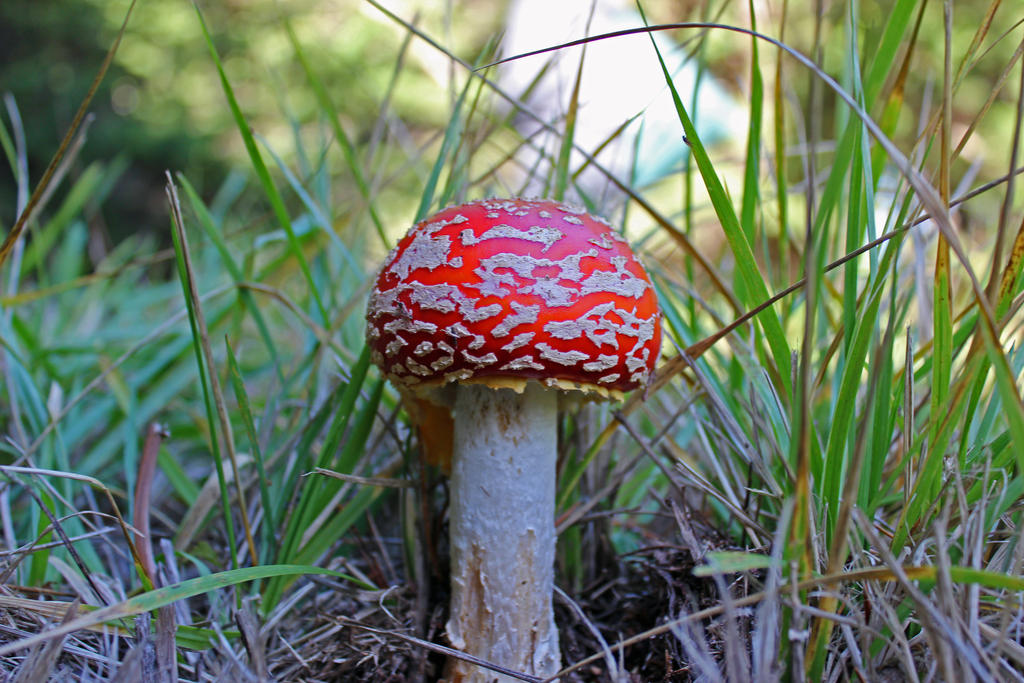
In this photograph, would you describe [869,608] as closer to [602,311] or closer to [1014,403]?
[1014,403]

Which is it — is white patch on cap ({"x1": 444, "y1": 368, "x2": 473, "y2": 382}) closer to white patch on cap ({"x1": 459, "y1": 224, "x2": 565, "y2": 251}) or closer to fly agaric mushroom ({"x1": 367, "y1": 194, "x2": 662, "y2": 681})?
fly agaric mushroom ({"x1": 367, "y1": 194, "x2": 662, "y2": 681})

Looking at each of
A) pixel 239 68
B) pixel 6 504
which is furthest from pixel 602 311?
pixel 239 68

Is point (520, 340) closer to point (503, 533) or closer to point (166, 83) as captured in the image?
point (503, 533)

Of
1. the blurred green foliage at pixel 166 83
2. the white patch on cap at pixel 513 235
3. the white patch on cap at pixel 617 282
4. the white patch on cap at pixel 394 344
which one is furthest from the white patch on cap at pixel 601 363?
the blurred green foliage at pixel 166 83

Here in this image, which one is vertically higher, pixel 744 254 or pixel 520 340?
pixel 744 254

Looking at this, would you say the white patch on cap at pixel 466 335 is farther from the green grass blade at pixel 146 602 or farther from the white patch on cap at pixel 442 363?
the green grass blade at pixel 146 602

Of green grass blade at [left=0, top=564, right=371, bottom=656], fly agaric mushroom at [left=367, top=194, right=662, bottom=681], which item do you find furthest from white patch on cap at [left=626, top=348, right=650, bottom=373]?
green grass blade at [left=0, top=564, right=371, bottom=656]

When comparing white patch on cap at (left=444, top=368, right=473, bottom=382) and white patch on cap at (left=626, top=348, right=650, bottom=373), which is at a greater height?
white patch on cap at (left=626, top=348, right=650, bottom=373)

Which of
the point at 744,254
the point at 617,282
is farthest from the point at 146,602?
the point at 744,254
